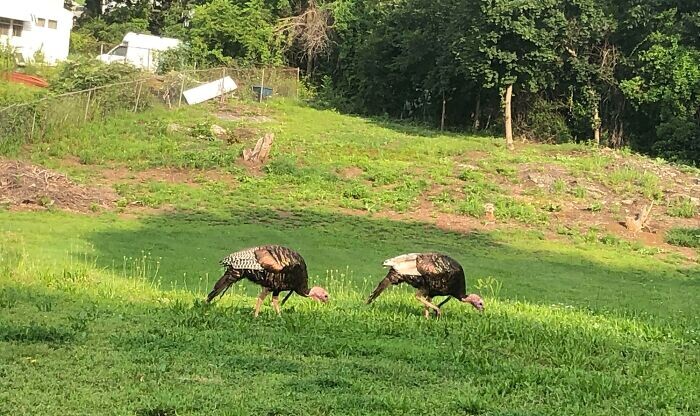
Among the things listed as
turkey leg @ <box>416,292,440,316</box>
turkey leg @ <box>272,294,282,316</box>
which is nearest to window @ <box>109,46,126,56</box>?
turkey leg @ <box>272,294,282,316</box>

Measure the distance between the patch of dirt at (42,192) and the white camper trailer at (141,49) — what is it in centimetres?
2188

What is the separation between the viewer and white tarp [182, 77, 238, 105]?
32.5 m

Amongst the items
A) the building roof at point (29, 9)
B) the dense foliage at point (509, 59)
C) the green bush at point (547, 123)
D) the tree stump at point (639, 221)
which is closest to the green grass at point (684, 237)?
the tree stump at point (639, 221)

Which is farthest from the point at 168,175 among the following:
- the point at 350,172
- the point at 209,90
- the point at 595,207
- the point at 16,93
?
the point at 209,90

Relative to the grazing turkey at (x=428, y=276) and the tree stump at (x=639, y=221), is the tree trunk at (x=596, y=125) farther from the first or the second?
the grazing turkey at (x=428, y=276)

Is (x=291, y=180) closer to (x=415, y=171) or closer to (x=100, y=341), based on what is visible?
(x=415, y=171)

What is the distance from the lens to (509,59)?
30.7 meters

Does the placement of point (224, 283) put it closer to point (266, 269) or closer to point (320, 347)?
point (266, 269)

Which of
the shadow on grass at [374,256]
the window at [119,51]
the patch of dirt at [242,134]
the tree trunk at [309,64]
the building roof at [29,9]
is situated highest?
the building roof at [29,9]

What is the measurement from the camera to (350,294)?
35.2 feet

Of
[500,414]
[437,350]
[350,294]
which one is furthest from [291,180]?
[500,414]

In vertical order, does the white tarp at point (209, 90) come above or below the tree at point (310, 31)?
below

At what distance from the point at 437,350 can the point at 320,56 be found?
39.5 meters

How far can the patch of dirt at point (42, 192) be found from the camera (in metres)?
18.2
